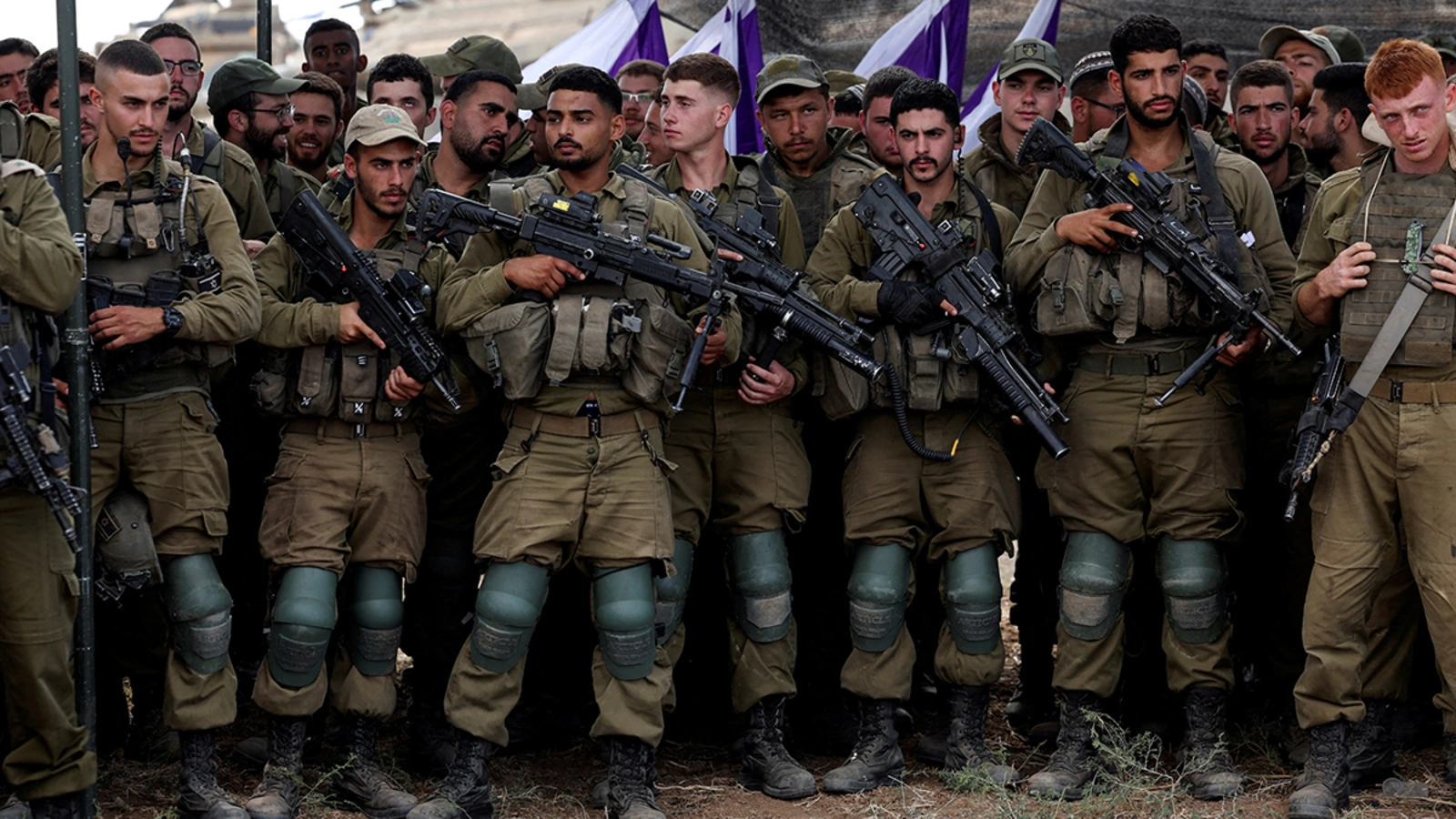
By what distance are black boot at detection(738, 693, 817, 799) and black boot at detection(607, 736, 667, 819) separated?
0.55 metres

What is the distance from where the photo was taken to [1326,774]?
579cm

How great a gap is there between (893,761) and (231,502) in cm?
298

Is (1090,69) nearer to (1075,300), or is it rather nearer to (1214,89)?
(1214,89)

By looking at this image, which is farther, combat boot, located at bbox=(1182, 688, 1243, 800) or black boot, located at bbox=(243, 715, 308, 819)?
combat boot, located at bbox=(1182, 688, 1243, 800)

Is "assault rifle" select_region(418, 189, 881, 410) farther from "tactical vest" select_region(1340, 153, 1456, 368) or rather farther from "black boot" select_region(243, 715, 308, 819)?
"tactical vest" select_region(1340, 153, 1456, 368)

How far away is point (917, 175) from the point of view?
6.43 meters

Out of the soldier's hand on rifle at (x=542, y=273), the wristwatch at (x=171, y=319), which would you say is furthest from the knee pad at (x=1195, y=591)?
the wristwatch at (x=171, y=319)

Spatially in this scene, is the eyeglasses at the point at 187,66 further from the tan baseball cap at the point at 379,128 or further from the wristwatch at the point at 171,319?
the wristwatch at the point at 171,319

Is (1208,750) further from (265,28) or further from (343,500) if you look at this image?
(265,28)

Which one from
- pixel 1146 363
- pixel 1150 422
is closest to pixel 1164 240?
pixel 1146 363

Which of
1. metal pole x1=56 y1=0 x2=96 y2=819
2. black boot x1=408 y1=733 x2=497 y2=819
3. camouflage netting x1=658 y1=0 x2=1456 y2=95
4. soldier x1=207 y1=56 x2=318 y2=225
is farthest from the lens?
camouflage netting x1=658 y1=0 x2=1456 y2=95

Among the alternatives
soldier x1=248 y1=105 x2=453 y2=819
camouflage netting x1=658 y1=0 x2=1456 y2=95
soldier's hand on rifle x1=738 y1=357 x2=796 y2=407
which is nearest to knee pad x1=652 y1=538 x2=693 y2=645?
soldier's hand on rifle x1=738 y1=357 x2=796 y2=407

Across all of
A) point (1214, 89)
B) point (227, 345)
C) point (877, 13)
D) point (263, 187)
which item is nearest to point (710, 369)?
point (227, 345)

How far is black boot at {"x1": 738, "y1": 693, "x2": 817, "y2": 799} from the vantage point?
6211 mm
